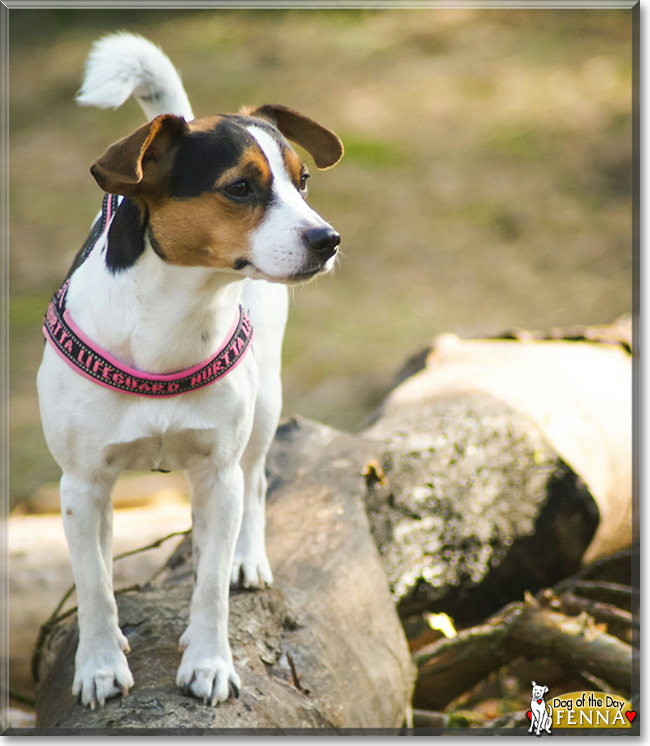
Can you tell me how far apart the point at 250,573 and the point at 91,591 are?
0.55 metres

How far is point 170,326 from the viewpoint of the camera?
1896mm

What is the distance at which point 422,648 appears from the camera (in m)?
2.83

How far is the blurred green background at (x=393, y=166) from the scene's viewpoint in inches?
163

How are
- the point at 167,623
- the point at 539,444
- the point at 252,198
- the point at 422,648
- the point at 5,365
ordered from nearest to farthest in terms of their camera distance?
1. the point at 252,198
2. the point at 167,623
3. the point at 422,648
4. the point at 539,444
5. the point at 5,365

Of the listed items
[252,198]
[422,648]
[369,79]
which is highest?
[369,79]

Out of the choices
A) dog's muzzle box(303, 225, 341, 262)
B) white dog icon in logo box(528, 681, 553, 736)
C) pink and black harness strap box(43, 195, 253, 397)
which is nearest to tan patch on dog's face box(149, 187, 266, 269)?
dog's muzzle box(303, 225, 341, 262)

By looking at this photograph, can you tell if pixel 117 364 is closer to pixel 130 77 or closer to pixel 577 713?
pixel 130 77

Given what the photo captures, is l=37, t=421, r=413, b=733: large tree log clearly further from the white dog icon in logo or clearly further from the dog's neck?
the dog's neck

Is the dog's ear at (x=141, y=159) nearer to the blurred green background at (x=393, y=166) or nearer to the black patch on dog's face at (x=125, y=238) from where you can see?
the black patch on dog's face at (x=125, y=238)

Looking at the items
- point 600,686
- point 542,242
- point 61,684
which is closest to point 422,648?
point 600,686

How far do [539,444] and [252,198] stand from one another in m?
1.90

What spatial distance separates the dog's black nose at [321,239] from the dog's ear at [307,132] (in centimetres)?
48

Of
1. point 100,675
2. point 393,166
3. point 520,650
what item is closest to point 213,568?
point 100,675

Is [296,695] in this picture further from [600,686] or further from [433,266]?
[433,266]
